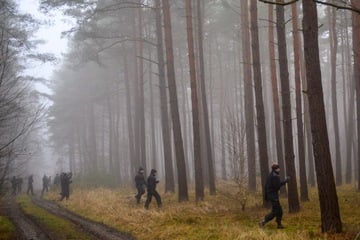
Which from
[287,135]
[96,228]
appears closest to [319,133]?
[287,135]

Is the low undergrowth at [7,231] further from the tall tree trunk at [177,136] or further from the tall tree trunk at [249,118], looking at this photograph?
the tall tree trunk at [249,118]

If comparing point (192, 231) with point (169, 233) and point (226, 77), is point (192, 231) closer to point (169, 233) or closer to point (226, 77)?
point (169, 233)

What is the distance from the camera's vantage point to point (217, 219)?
41.0 feet

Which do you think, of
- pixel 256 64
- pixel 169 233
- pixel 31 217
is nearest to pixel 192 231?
pixel 169 233

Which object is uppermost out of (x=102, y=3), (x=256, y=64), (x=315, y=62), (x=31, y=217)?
(x=102, y=3)

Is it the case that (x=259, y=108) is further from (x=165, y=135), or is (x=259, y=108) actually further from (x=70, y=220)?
(x=70, y=220)

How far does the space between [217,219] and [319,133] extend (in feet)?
15.9

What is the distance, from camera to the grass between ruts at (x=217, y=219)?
9.58 meters

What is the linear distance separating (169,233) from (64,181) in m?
13.4

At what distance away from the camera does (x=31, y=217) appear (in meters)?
15.7

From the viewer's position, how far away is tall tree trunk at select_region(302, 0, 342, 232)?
880cm

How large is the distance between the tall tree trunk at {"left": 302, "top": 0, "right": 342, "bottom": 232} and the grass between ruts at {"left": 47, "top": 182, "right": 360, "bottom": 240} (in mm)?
452

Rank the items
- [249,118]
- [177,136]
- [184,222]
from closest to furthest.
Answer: [184,222]
[177,136]
[249,118]

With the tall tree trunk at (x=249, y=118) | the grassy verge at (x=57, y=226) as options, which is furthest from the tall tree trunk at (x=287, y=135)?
the grassy verge at (x=57, y=226)
